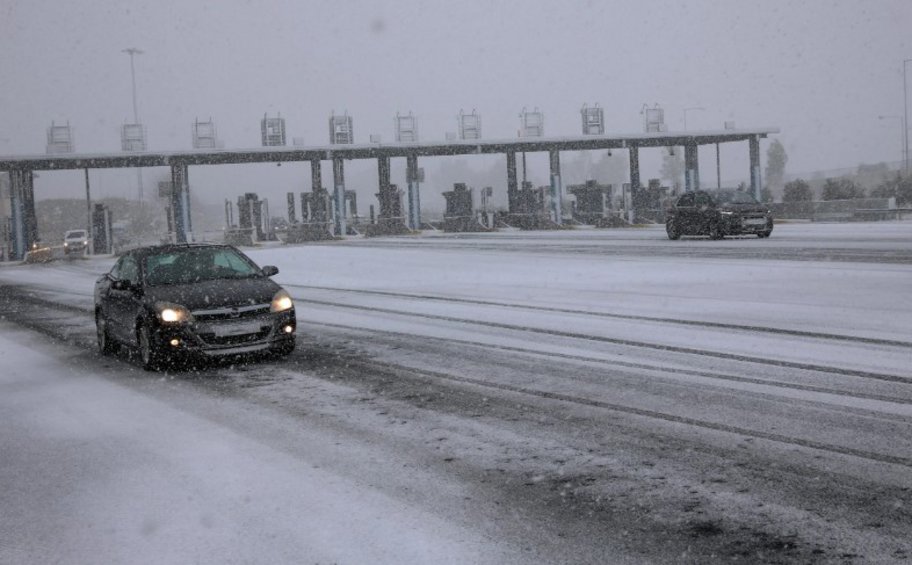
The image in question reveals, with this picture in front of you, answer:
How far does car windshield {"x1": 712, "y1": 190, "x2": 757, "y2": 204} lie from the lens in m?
31.7

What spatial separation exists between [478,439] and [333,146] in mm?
50080

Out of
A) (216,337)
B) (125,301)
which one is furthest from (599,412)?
(125,301)

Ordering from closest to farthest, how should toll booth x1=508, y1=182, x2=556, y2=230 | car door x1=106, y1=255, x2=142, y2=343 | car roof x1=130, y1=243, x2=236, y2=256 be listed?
car door x1=106, y1=255, x2=142, y2=343, car roof x1=130, y1=243, x2=236, y2=256, toll booth x1=508, y1=182, x2=556, y2=230

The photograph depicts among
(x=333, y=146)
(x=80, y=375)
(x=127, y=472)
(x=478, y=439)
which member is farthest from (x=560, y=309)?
(x=333, y=146)

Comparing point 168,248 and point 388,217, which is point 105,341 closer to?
point 168,248

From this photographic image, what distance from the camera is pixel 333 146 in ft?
183

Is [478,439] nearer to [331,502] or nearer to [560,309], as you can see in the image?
[331,502]

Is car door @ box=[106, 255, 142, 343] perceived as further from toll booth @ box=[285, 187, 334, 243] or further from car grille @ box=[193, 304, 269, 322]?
toll booth @ box=[285, 187, 334, 243]

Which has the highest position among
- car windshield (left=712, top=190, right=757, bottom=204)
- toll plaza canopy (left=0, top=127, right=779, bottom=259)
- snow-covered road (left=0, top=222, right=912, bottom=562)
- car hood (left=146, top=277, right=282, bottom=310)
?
toll plaza canopy (left=0, top=127, right=779, bottom=259)

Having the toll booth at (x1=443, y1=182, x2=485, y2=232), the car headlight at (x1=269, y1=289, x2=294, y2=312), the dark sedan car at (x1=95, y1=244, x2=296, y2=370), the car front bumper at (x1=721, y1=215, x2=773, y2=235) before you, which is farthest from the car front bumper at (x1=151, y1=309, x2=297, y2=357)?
the toll booth at (x1=443, y1=182, x2=485, y2=232)

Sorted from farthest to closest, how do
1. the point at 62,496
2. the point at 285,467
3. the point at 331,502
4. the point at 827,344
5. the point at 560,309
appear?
the point at 560,309 → the point at 827,344 → the point at 285,467 → the point at 62,496 → the point at 331,502

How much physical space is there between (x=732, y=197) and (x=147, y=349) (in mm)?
24608

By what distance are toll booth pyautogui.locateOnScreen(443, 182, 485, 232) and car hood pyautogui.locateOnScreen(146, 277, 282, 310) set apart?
51.4 metres

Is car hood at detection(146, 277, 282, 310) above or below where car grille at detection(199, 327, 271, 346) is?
above
